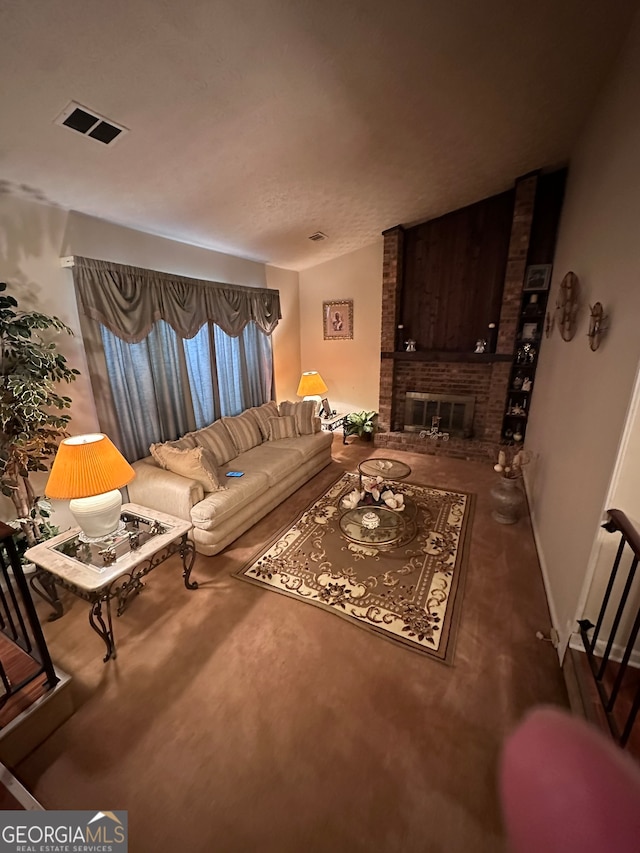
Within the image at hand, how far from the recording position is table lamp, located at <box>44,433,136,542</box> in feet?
6.04

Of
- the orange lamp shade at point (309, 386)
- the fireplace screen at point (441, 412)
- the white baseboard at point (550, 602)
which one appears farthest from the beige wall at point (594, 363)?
the orange lamp shade at point (309, 386)

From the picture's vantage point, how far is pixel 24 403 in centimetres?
200

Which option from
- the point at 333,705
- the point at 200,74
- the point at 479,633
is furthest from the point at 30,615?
the point at 200,74

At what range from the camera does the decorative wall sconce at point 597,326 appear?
179cm

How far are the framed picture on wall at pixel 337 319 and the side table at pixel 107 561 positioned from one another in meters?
3.92

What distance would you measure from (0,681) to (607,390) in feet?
10.4

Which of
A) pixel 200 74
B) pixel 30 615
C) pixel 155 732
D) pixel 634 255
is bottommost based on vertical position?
pixel 155 732

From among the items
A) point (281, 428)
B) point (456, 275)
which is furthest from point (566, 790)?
point (456, 275)

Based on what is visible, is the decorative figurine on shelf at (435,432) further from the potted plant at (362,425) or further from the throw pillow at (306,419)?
the throw pillow at (306,419)

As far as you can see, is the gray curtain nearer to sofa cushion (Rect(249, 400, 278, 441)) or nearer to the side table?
sofa cushion (Rect(249, 400, 278, 441))

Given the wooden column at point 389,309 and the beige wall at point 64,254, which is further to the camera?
the wooden column at point 389,309

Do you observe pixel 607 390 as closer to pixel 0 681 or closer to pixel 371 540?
pixel 371 540

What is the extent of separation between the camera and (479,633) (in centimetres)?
195

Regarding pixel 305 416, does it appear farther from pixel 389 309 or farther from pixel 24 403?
pixel 24 403
